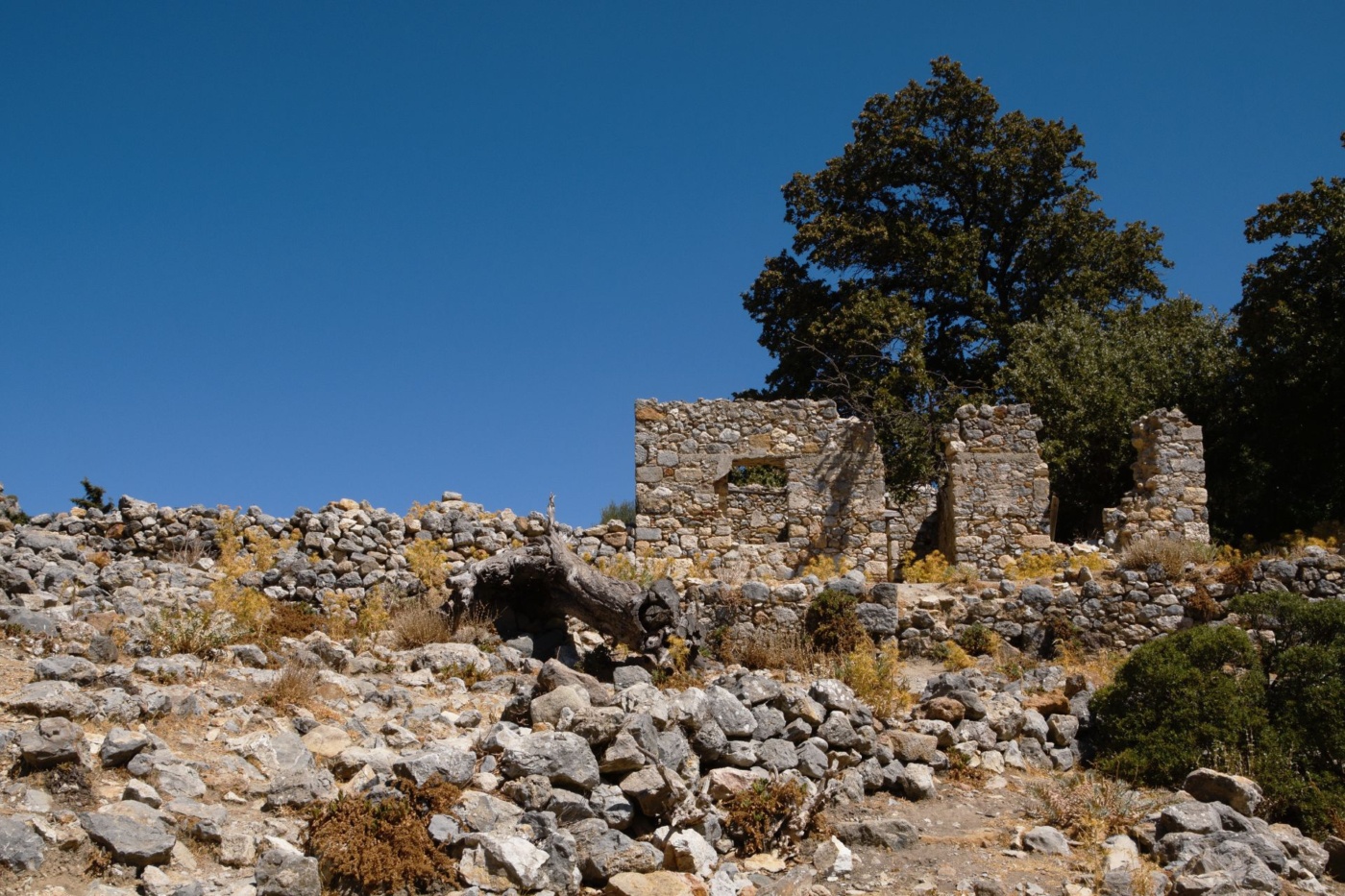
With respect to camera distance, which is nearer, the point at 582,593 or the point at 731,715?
the point at 731,715

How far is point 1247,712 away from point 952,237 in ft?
56.8

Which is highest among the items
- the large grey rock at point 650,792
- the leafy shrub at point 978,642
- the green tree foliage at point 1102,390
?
the green tree foliage at point 1102,390

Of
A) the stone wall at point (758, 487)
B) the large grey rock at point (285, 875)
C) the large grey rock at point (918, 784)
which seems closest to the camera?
the large grey rock at point (285, 875)

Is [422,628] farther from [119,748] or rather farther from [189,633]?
[119,748]

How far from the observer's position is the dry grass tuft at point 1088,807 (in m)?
8.56

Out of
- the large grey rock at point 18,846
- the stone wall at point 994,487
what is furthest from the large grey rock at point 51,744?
the stone wall at point 994,487

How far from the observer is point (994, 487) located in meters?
18.2

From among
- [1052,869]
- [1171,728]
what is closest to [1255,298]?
[1171,728]

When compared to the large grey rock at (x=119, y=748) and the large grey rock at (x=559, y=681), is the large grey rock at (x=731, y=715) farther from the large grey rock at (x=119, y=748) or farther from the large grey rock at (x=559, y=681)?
the large grey rock at (x=119, y=748)

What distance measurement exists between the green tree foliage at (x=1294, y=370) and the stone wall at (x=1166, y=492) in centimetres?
348

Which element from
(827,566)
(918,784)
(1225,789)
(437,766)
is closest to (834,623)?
(827,566)

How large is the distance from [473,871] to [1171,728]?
235 inches

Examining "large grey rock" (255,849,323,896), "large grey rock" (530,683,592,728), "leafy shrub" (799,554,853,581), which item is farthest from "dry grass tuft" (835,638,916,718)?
"large grey rock" (255,849,323,896)

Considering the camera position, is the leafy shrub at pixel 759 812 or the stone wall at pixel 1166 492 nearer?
the leafy shrub at pixel 759 812
